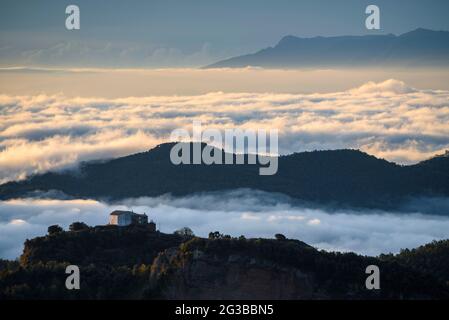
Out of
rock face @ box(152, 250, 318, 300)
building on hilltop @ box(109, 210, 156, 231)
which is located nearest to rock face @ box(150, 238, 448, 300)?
rock face @ box(152, 250, 318, 300)

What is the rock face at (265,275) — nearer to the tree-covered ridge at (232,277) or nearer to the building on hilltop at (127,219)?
the tree-covered ridge at (232,277)

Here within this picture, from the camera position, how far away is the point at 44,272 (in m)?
126

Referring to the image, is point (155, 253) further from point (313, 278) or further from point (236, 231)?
point (236, 231)

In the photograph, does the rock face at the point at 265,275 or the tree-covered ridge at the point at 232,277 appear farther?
the rock face at the point at 265,275

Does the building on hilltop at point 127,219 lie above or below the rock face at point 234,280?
above

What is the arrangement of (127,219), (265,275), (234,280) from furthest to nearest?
(127,219) → (265,275) → (234,280)

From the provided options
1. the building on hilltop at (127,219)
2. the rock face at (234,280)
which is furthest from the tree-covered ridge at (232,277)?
the building on hilltop at (127,219)

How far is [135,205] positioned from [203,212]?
294 inches

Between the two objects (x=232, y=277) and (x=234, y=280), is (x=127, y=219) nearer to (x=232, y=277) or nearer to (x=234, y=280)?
(x=232, y=277)

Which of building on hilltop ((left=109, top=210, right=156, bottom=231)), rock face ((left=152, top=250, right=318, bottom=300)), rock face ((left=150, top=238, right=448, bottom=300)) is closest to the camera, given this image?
rock face ((left=152, top=250, right=318, bottom=300))

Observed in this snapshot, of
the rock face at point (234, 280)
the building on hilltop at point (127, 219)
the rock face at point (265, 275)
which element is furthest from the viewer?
the building on hilltop at point (127, 219)

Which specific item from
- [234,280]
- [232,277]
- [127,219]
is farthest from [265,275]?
[127,219]

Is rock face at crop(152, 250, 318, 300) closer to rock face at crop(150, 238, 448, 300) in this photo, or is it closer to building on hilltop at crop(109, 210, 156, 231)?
rock face at crop(150, 238, 448, 300)
